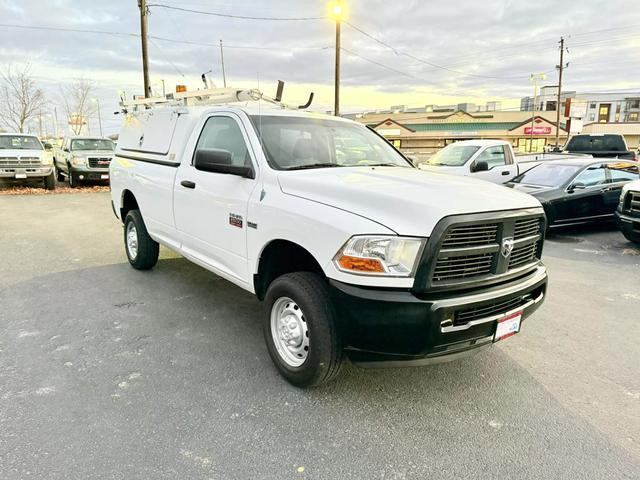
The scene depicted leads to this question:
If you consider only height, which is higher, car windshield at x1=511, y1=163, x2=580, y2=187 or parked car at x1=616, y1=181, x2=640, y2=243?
car windshield at x1=511, y1=163, x2=580, y2=187

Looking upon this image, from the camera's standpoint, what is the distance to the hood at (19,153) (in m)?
14.2

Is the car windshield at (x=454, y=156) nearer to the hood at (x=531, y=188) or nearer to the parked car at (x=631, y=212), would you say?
the hood at (x=531, y=188)

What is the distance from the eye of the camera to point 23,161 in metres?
14.4

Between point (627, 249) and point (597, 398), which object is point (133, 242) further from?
point (627, 249)

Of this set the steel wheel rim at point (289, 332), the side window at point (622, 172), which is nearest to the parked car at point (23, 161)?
the steel wheel rim at point (289, 332)

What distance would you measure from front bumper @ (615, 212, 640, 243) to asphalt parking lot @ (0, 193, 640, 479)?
9.59 feet

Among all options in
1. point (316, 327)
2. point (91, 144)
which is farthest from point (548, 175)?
point (91, 144)

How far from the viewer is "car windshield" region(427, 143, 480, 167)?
40.5 feet

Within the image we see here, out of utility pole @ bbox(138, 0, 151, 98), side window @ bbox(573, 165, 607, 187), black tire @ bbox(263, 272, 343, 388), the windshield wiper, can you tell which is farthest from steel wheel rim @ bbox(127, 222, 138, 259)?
utility pole @ bbox(138, 0, 151, 98)

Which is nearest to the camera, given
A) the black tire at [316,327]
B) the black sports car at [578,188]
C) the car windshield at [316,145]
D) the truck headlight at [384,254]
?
the truck headlight at [384,254]

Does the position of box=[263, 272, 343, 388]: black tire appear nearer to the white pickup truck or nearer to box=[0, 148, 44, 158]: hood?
the white pickup truck

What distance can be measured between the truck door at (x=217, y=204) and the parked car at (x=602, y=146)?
52.3 ft

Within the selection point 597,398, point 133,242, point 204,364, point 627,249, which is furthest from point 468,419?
point 627,249

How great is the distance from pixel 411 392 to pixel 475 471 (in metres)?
0.83
